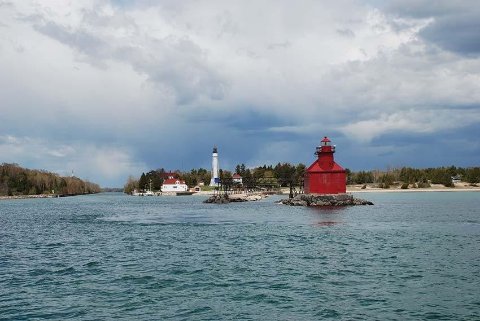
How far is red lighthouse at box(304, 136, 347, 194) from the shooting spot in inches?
3642

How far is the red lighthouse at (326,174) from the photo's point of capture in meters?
92.5

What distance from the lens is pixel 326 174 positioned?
92812mm

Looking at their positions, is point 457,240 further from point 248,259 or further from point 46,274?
point 46,274

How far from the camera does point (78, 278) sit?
27.5 m

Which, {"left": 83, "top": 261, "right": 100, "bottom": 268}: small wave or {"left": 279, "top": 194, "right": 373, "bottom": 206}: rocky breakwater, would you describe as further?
{"left": 279, "top": 194, "right": 373, "bottom": 206}: rocky breakwater

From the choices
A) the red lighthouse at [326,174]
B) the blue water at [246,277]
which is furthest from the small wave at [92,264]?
the red lighthouse at [326,174]

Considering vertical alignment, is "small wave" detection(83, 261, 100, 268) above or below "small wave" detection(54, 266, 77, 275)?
above

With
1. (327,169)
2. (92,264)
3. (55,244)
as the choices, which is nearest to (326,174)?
(327,169)

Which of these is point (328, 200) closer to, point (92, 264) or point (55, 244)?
point (55, 244)

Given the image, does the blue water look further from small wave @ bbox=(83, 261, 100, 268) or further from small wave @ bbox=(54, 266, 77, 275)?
small wave @ bbox=(83, 261, 100, 268)

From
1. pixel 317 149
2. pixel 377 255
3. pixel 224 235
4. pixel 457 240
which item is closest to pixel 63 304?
pixel 377 255

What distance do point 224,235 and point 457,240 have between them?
19.6m

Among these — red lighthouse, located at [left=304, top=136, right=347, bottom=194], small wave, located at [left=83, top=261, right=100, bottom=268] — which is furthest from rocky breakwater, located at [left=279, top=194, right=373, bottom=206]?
small wave, located at [left=83, top=261, right=100, bottom=268]

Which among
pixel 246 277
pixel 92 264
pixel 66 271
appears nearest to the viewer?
pixel 246 277
